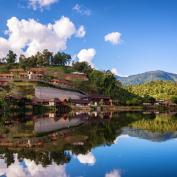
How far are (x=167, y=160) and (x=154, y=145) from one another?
26.9 ft

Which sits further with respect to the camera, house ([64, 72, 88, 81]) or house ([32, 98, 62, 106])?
house ([64, 72, 88, 81])

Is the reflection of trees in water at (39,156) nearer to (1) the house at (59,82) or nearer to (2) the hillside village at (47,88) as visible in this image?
(2) the hillside village at (47,88)

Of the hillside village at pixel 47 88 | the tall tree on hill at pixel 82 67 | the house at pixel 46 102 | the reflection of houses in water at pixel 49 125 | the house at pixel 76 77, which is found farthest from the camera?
the tall tree on hill at pixel 82 67

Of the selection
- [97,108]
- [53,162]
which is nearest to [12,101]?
[97,108]

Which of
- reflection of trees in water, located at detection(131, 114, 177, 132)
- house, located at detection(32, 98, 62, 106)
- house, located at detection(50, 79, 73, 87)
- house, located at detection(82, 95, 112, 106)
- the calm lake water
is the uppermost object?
house, located at detection(50, 79, 73, 87)

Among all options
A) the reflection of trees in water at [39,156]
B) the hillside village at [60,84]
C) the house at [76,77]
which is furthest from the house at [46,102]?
the reflection of trees in water at [39,156]

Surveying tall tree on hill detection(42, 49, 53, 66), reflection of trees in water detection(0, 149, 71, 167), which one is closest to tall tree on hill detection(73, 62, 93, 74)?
tall tree on hill detection(42, 49, 53, 66)

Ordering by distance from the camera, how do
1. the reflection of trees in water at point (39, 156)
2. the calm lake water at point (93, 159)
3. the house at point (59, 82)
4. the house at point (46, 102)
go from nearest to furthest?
the calm lake water at point (93, 159) < the reflection of trees in water at point (39, 156) < the house at point (46, 102) < the house at point (59, 82)

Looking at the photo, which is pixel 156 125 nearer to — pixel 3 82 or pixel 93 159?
pixel 93 159

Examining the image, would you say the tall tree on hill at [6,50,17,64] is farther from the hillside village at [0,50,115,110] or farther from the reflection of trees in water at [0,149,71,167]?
the reflection of trees in water at [0,149,71,167]

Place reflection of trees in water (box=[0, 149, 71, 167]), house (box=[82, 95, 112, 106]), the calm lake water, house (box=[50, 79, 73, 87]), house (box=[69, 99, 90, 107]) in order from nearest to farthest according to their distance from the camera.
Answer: the calm lake water < reflection of trees in water (box=[0, 149, 71, 167]) < house (box=[69, 99, 90, 107]) < house (box=[50, 79, 73, 87]) < house (box=[82, 95, 112, 106])

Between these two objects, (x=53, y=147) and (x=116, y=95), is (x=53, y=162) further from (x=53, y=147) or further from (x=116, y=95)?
(x=116, y=95)

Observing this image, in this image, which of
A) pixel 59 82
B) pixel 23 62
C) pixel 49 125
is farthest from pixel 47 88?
pixel 49 125

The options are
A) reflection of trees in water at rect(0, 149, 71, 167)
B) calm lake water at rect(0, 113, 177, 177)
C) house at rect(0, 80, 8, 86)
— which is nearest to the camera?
calm lake water at rect(0, 113, 177, 177)
